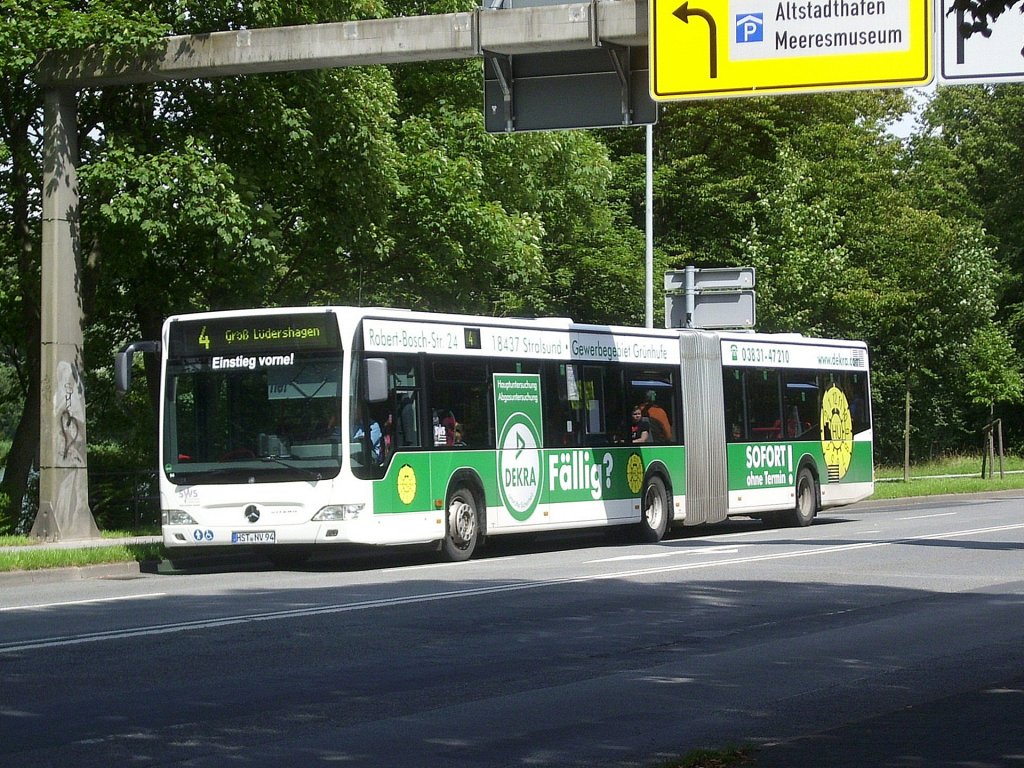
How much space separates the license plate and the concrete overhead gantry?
11.5 feet

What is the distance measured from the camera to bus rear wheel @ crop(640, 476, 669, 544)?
2414cm

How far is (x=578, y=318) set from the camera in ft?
131

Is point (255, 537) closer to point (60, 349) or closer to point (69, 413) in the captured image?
point (69, 413)

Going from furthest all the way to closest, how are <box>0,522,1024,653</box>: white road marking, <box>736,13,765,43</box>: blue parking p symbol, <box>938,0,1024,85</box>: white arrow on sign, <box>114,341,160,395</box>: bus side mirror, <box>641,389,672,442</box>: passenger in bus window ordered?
1. <box>641,389,672,442</box>: passenger in bus window
2. <box>114,341,160,395</box>: bus side mirror
3. <box>736,13,765,43</box>: blue parking p symbol
4. <box>0,522,1024,653</box>: white road marking
5. <box>938,0,1024,85</box>: white arrow on sign

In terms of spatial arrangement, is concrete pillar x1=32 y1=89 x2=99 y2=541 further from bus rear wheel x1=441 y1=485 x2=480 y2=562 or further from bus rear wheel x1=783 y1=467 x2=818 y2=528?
bus rear wheel x1=783 y1=467 x2=818 y2=528

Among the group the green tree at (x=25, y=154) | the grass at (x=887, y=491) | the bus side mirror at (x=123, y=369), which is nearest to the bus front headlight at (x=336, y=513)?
the grass at (x=887, y=491)

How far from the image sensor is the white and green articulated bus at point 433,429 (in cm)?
1831

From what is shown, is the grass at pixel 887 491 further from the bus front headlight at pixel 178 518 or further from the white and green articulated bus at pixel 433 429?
the white and green articulated bus at pixel 433 429

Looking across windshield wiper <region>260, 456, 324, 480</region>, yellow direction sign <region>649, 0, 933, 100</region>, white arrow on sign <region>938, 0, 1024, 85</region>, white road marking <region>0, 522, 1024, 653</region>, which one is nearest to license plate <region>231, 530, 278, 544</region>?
windshield wiper <region>260, 456, 324, 480</region>

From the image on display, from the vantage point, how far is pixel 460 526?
20.1 metres

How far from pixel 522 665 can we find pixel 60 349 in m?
11.9

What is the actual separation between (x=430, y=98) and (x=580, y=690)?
2129cm

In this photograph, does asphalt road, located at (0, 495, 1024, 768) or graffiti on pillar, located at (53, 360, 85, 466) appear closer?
asphalt road, located at (0, 495, 1024, 768)

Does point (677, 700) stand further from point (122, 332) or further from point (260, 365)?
point (122, 332)
